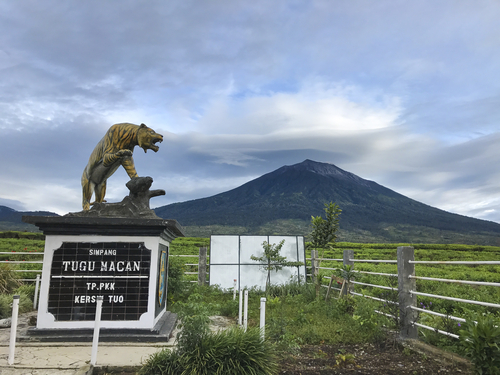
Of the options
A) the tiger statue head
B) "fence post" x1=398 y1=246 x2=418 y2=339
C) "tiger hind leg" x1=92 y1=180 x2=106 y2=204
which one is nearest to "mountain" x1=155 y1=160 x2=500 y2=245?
"tiger hind leg" x1=92 y1=180 x2=106 y2=204

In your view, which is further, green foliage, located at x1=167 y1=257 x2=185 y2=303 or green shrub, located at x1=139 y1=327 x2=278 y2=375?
green foliage, located at x1=167 y1=257 x2=185 y2=303

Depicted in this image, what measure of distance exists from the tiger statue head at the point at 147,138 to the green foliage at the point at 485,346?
549 centimetres

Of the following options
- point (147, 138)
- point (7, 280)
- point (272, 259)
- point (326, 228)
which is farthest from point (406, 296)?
point (7, 280)

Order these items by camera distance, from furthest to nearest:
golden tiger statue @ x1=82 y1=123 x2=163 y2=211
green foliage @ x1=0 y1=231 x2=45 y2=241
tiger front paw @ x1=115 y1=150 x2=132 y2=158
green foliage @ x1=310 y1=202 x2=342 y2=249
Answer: green foliage @ x1=0 y1=231 x2=45 y2=241 → green foliage @ x1=310 y1=202 x2=342 y2=249 → golden tiger statue @ x1=82 y1=123 x2=163 y2=211 → tiger front paw @ x1=115 y1=150 x2=132 y2=158

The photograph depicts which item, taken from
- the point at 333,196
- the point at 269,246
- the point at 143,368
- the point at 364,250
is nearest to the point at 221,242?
the point at 269,246

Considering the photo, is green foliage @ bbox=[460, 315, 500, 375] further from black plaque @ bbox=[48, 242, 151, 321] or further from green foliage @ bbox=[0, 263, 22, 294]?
green foliage @ bbox=[0, 263, 22, 294]

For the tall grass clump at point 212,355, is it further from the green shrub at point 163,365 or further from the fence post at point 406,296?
the fence post at point 406,296

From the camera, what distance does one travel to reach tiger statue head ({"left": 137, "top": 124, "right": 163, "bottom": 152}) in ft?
21.6

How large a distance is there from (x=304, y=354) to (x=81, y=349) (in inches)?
127

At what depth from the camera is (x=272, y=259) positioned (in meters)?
12.4

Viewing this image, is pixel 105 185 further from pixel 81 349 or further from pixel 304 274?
pixel 304 274

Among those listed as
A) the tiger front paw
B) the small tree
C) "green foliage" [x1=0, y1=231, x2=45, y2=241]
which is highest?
the tiger front paw

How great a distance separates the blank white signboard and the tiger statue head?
23.6 feet

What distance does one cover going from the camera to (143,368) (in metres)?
4.01
